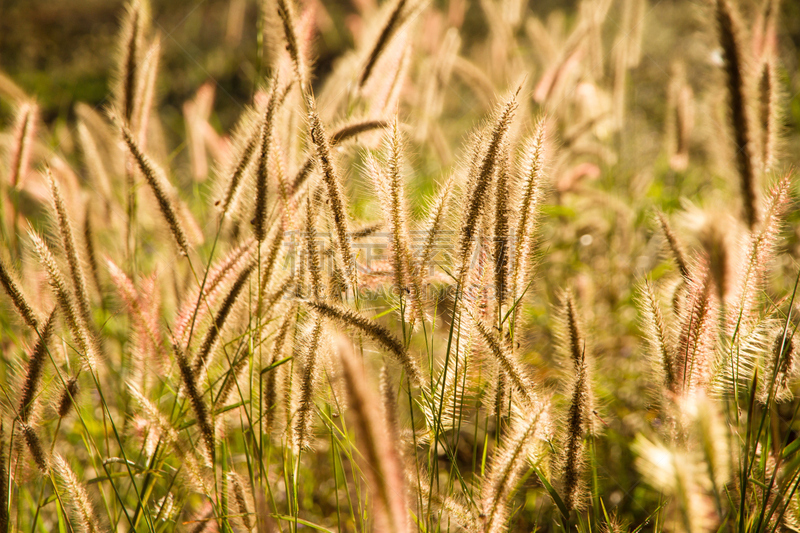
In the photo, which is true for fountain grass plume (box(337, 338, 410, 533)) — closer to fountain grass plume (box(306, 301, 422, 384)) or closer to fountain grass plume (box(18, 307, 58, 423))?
fountain grass plume (box(306, 301, 422, 384))

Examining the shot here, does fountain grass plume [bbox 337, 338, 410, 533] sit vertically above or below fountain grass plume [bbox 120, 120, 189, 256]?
below

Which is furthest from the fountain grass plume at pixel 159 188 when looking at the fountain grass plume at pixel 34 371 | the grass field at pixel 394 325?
the fountain grass plume at pixel 34 371

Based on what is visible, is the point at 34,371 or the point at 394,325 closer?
the point at 34,371

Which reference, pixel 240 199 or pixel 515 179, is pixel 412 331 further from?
Result: pixel 240 199

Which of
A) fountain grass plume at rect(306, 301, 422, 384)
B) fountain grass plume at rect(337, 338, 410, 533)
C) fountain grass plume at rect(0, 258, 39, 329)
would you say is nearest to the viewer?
fountain grass plume at rect(337, 338, 410, 533)

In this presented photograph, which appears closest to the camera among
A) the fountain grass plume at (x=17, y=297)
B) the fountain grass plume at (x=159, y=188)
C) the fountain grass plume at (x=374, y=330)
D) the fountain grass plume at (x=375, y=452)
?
the fountain grass plume at (x=375, y=452)

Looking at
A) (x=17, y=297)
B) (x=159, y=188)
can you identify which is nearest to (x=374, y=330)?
(x=159, y=188)

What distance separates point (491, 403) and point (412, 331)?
23 centimetres

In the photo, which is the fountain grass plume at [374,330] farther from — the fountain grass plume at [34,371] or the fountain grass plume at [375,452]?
the fountain grass plume at [34,371]

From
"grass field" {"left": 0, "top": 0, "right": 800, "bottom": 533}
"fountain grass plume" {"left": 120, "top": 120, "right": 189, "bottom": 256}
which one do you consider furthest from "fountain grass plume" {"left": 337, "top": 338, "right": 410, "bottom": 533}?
"fountain grass plume" {"left": 120, "top": 120, "right": 189, "bottom": 256}

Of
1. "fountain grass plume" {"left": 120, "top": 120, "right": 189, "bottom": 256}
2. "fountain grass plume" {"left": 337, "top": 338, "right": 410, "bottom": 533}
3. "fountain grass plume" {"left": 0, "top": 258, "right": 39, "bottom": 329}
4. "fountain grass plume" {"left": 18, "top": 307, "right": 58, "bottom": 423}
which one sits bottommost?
"fountain grass plume" {"left": 337, "top": 338, "right": 410, "bottom": 533}

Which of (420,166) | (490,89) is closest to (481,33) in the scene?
(420,166)

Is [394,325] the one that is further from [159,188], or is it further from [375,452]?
[375,452]

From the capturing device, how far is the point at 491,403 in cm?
108
